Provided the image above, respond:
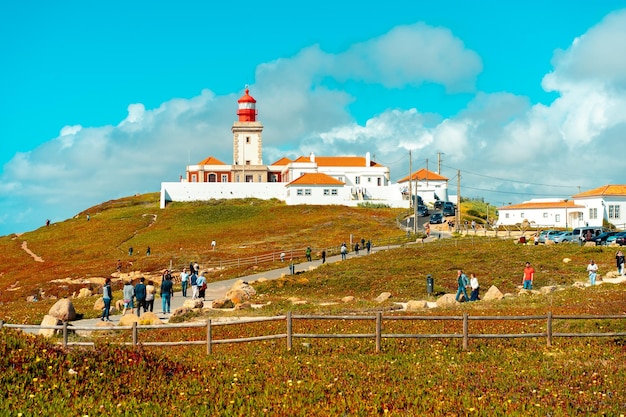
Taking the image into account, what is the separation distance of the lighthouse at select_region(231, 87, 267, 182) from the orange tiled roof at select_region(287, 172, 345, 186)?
14.8 m

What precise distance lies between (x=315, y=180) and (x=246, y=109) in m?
25.5

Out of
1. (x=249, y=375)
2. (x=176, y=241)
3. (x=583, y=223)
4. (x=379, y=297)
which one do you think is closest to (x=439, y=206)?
(x=583, y=223)

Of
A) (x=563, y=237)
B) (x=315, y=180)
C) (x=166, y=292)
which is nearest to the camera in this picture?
(x=166, y=292)

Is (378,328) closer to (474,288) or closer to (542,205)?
(474,288)

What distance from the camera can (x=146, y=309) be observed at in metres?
34.2

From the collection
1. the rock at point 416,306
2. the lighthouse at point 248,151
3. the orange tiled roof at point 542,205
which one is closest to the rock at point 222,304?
the rock at point 416,306

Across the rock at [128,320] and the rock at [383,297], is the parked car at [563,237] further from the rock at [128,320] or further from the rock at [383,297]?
the rock at [128,320]

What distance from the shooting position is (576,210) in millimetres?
96000

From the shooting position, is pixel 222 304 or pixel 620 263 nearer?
pixel 222 304

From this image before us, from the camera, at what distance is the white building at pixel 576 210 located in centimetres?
9050

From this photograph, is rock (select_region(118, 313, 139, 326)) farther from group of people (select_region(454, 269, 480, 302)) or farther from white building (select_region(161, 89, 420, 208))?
white building (select_region(161, 89, 420, 208))

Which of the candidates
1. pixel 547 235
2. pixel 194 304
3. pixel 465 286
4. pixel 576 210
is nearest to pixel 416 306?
pixel 465 286

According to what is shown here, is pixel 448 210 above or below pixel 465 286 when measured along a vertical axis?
above

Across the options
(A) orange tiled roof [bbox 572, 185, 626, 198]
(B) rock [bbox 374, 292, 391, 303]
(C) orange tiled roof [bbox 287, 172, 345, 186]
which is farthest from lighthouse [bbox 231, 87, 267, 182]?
(B) rock [bbox 374, 292, 391, 303]
